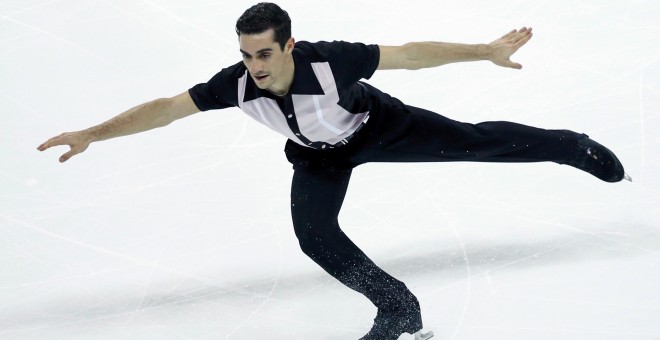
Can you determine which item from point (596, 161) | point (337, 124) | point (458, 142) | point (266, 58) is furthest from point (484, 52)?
point (596, 161)

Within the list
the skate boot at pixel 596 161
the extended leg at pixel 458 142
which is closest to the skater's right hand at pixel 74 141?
the extended leg at pixel 458 142

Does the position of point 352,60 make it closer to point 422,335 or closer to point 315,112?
point 315,112

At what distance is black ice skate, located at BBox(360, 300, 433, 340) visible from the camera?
4148 mm

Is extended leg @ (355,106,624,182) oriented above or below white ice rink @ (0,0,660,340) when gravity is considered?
above

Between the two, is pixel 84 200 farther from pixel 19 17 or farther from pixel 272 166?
pixel 19 17

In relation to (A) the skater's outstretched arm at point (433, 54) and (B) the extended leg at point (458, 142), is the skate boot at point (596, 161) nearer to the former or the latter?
(B) the extended leg at point (458, 142)

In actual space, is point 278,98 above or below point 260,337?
above

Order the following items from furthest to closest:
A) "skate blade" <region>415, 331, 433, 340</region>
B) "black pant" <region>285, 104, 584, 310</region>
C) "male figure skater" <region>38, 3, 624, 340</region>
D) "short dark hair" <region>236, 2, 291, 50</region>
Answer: "skate blade" <region>415, 331, 433, 340</region>
"black pant" <region>285, 104, 584, 310</region>
"male figure skater" <region>38, 3, 624, 340</region>
"short dark hair" <region>236, 2, 291, 50</region>

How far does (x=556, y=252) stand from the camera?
4750mm

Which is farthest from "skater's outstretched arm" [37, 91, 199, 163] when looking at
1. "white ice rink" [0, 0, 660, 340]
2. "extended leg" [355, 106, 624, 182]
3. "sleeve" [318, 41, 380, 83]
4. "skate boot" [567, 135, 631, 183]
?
"skate boot" [567, 135, 631, 183]

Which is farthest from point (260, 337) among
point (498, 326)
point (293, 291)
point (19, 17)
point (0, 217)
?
point (19, 17)

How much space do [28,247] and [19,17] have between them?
2409 mm

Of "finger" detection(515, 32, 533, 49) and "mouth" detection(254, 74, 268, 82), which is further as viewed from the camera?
"finger" detection(515, 32, 533, 49)

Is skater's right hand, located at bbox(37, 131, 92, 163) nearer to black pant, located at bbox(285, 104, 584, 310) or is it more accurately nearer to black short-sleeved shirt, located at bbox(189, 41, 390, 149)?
black short-sleeved shirt, located at bbox(189, 41, 390, 149)
